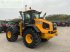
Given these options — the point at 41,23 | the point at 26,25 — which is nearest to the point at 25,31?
the point at 26,25

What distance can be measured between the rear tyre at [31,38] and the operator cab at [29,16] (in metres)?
0.98

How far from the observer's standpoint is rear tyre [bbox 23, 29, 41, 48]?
1135cm

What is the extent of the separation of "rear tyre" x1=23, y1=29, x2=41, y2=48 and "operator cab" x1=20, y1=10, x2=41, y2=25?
0.98 meters

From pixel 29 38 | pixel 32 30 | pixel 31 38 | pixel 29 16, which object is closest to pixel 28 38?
pixel 29 38

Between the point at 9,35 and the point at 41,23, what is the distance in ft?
10.7

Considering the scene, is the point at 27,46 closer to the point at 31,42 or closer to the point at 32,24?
the point at 31,42

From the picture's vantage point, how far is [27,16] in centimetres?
1299

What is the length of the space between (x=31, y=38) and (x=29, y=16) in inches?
75.8

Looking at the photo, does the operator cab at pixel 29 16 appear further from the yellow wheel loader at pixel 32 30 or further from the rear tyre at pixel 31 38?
the rear tyre at pixel 31 38

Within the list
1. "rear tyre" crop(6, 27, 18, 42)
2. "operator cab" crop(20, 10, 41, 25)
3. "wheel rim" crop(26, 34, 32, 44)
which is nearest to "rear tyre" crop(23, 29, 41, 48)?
"wheel rim" crop(26, 34, 32, 44)

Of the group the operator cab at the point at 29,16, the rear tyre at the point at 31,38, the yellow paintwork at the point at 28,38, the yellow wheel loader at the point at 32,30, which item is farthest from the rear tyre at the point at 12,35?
the yellow paintwork at the point at 28,38

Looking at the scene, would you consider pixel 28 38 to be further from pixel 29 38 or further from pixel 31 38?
pixel 31 38

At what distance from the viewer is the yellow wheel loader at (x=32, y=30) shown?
11.5 metres

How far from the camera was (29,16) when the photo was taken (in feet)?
42.2
